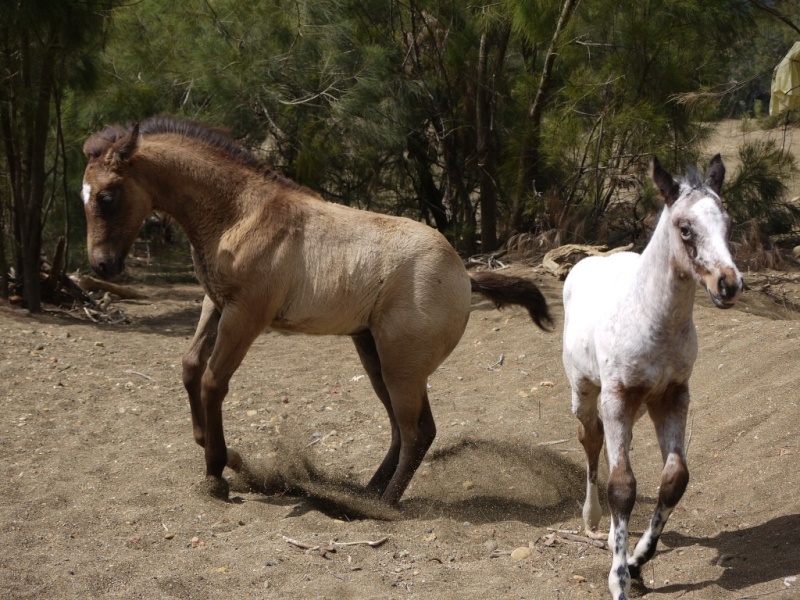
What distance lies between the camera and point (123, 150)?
539cm

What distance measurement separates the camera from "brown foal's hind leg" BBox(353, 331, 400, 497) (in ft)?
18.5

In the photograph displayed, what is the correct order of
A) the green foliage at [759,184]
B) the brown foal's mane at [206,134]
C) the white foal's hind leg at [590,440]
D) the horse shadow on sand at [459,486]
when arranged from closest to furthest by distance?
the white foal's hind leg at [590,440] < the horse shadow on sand at [459,486] < the brown foal's mane at [206,134] < the green foliage at [759,184]

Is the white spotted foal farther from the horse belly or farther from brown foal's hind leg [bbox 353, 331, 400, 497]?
brown foal's hind leg [bbox 353, 331, 400, 497]

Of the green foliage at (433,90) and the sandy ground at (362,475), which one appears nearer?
the sandy ground at (362,475)

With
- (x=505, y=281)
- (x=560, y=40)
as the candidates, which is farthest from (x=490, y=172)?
(x=505, y=281)

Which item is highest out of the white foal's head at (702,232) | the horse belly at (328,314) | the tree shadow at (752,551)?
the white foal's head at (702,232)

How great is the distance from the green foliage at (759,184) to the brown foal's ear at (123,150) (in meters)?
8.58

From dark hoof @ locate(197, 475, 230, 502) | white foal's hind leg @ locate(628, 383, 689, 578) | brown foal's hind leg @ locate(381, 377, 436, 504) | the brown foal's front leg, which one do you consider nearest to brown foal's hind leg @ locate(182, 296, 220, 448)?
the brown foal's front leg

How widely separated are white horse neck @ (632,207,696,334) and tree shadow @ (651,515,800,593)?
1039mm

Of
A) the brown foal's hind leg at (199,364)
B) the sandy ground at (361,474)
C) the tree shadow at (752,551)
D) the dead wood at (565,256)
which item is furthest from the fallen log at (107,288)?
the tree shadow at (752,551)

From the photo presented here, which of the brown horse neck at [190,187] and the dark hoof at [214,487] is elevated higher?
the brown horse neck at [190,187]

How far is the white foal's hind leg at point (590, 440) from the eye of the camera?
4762 millimetres

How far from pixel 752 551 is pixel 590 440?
96 cm

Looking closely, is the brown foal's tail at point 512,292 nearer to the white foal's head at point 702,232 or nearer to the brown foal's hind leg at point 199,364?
the brown foal's hind leg at point 199,364
